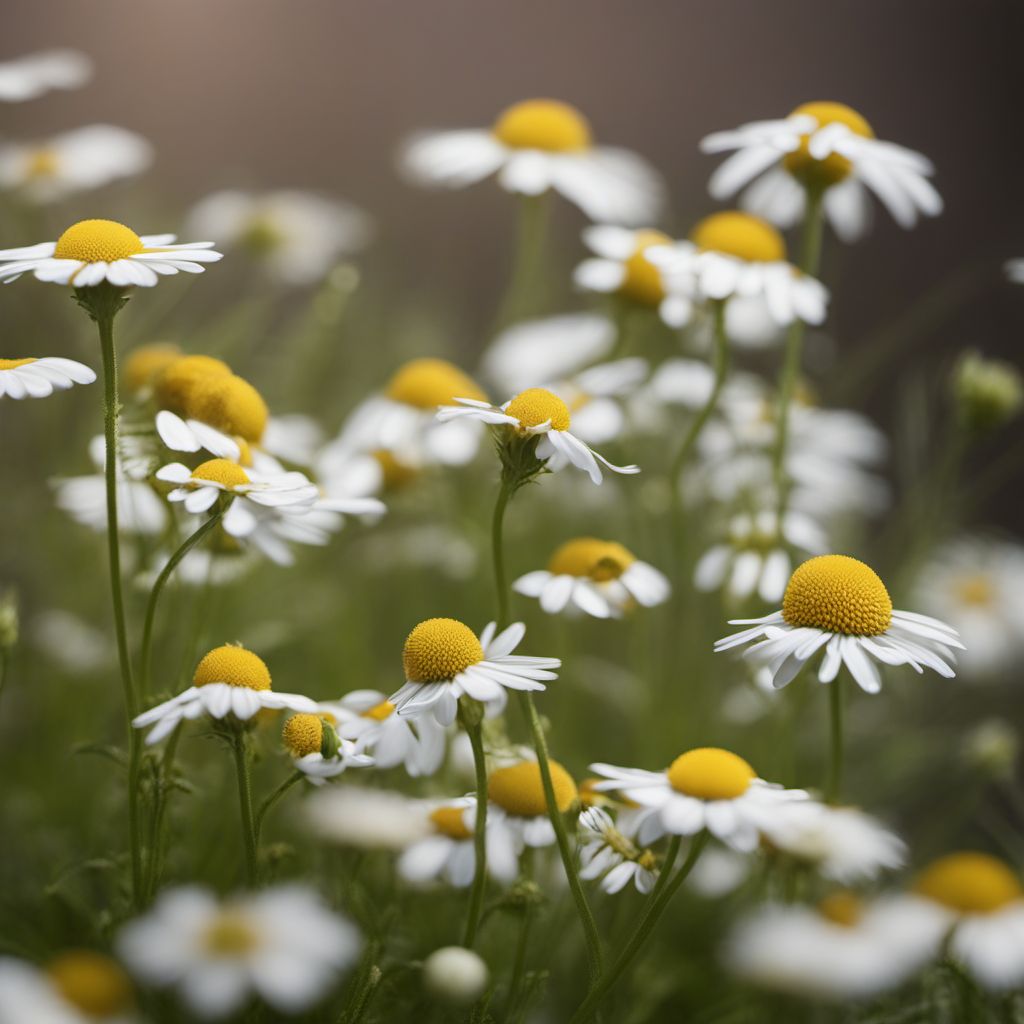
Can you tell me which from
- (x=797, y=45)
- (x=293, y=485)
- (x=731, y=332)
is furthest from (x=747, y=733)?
(x=797, y=45)

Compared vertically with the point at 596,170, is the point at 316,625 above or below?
below

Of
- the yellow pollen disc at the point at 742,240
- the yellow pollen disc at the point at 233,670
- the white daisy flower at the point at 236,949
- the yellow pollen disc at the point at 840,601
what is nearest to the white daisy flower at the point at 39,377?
the yellow pollen disc at the point at 233,670

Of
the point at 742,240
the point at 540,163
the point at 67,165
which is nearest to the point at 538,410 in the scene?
the point at 742,240

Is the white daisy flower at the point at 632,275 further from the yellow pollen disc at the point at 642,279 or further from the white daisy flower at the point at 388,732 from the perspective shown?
the white daisy flower at the point at 388,732

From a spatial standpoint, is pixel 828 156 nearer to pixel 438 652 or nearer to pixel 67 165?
pixel 438 652

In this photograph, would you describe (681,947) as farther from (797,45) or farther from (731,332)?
(797,45)

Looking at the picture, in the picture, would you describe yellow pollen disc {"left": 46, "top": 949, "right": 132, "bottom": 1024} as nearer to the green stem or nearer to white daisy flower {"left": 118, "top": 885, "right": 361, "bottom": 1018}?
white daisy flower {"left": 118, "top": 885, "right": 361, "bottom": 1018}
